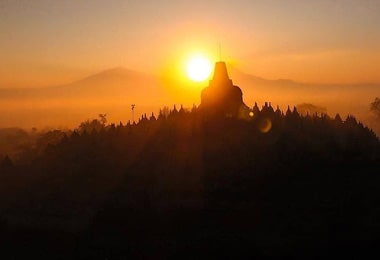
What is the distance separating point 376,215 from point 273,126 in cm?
1427

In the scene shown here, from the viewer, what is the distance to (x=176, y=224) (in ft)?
153

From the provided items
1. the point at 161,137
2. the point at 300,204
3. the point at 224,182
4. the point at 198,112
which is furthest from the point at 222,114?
the point at 300,204

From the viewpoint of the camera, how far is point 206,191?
49.1 meters

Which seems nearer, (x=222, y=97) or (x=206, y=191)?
(x=206, y=191)

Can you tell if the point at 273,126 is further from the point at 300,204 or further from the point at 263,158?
the point at 300,204

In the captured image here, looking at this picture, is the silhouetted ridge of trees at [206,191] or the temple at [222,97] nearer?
the silhouetted ridge of trees at [206,191]

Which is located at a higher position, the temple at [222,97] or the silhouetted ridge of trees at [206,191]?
the temple at [222,97]

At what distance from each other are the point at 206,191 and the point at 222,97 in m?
16.1

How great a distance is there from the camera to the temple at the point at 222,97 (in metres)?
60.8

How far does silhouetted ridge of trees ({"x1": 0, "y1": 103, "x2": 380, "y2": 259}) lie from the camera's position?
4466cm

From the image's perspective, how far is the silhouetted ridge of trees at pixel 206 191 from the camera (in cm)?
4466

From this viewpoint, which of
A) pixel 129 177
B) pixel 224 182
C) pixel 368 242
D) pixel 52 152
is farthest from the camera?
pixel 52 152

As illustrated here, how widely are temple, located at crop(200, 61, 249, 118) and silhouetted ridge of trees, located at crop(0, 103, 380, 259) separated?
2210 millimetres

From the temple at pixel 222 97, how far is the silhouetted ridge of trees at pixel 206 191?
7.25 feet
